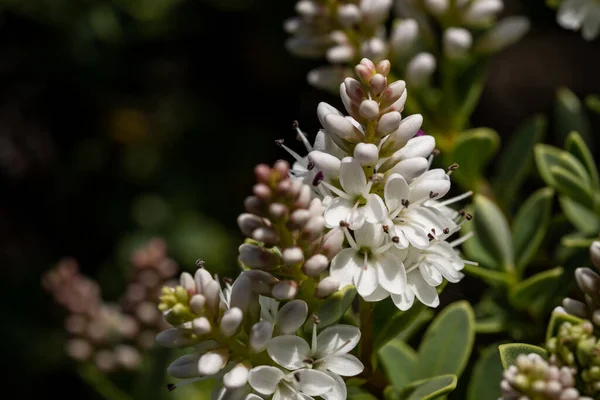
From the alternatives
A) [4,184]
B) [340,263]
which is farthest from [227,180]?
[340,263]

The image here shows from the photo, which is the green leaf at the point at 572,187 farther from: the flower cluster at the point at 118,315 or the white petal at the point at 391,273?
the flower cluster at the point at 118,315

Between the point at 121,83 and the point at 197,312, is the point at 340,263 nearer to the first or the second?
the point at 197,312

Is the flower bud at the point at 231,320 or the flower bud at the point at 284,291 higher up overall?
the flower bud at the point at 284,291

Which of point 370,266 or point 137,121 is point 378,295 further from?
point 137,121

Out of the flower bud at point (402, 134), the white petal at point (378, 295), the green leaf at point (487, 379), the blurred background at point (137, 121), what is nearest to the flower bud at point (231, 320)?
the white petal at point (378, 295)

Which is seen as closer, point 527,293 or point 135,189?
point 527,293

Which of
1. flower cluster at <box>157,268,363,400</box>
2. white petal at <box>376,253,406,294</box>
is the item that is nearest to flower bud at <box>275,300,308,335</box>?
flower cluster at <box>157,268,363,400</box>

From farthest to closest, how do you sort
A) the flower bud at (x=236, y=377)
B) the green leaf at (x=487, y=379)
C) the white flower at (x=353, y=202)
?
the green leaf at (x=487, y=379) < the white flower at (x=353, y=202) < the flower bud at (x=236, y=377)
